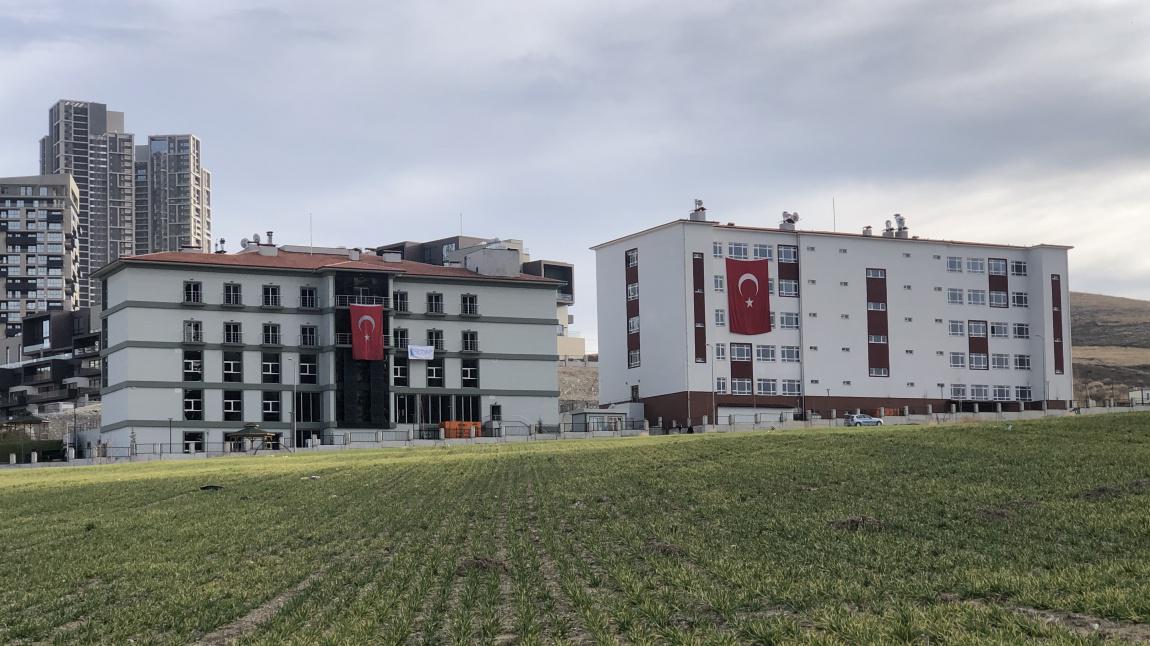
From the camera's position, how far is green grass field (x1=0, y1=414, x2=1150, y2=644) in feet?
58.2

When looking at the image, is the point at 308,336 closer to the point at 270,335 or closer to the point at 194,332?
the point at 270,335

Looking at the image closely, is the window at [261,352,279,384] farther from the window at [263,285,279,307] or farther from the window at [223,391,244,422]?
the window at [263,285,279,307]

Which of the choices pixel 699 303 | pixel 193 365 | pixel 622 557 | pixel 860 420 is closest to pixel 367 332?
pixel 193 365

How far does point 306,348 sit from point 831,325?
185ft

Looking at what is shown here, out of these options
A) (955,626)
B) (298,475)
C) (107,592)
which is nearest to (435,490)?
(298,475)

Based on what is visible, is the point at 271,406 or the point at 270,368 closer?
the point at 271,406

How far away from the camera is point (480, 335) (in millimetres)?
138875

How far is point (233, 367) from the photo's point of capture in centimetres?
12862

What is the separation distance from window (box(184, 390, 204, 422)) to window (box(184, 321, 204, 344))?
5.04m

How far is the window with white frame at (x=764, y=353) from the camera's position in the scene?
456 feet

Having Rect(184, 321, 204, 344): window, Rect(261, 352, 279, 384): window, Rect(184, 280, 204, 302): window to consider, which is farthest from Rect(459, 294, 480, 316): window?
Rect(184, 321, 204, 344): window

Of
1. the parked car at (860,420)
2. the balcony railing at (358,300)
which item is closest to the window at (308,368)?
the balcony railing at (358,300)

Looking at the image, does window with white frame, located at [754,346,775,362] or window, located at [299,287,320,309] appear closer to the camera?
window, located at [299,287,320,309]

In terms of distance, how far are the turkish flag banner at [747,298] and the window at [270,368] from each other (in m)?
47.1
